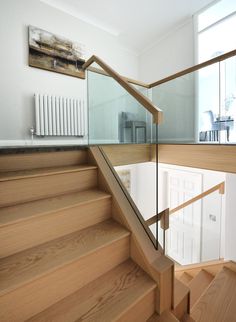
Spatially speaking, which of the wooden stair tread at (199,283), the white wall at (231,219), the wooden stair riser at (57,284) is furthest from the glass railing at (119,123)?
the wooden stair tread at (199,283)

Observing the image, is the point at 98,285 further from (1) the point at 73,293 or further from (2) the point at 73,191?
(2) the point at 73,191

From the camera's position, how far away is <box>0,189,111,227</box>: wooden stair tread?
105cm

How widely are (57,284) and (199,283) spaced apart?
2.15 metres

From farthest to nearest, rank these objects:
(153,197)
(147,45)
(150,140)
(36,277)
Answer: (147,45) → (150,140) → (153,197) → (36,277)

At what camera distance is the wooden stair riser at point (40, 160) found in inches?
57.0

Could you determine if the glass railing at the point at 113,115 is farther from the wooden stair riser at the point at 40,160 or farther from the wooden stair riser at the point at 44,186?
the wooden stair riser at the point at 44,186

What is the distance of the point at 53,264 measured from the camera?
3.06 feet

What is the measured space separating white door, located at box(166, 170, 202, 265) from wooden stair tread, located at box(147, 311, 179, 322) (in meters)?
2.75

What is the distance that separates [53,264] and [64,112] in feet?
9.96

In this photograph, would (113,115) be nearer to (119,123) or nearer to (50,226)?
(119,123)

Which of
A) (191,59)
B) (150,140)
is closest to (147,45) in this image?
(191,59)

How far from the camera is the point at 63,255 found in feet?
3.31

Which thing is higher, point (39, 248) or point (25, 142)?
point (25, 142)

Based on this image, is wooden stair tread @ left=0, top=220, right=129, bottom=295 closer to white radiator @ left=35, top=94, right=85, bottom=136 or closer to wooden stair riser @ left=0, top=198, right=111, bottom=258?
wooden stair riser @ left=0, top=198, right=111, bottom=258
